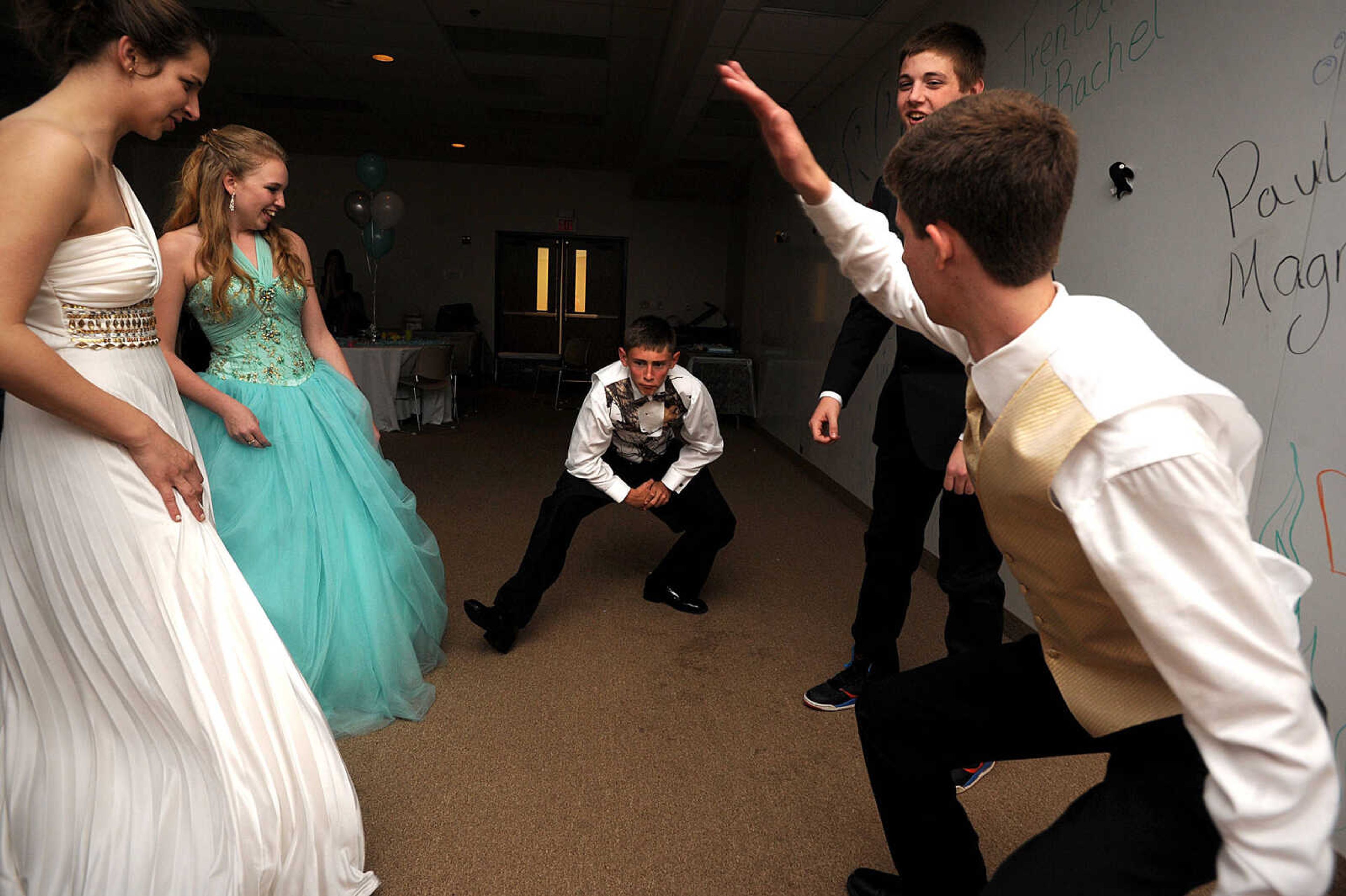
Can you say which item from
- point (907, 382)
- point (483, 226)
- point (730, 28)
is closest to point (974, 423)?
point (907, 382)

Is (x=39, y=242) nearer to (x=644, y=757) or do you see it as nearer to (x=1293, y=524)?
(x=644, y=757)

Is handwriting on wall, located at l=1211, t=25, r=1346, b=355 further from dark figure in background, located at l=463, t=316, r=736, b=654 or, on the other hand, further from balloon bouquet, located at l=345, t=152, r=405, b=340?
balloon bouquet, located at l=345, t=152, r=405, b=340

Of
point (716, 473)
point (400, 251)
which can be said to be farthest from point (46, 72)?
point (400, 251)

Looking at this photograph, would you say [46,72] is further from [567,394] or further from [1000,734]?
[567,394]

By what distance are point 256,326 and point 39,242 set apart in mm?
1090

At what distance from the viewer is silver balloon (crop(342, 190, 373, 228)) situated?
7570 mm

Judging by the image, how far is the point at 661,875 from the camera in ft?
5.31

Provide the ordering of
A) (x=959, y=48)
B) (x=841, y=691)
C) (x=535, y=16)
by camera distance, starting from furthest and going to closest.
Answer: (x=535, y=16) < (x=841, y=691) < (x=959, y=48)

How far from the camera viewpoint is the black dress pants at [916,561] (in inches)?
77.2

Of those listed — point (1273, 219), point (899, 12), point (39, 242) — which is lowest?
point (39, 242)

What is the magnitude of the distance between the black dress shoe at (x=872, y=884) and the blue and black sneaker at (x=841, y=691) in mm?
752

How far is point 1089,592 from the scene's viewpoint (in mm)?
912

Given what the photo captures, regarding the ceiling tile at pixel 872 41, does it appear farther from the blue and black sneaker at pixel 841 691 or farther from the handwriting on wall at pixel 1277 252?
the blue and black sneaker at pixel 841 691

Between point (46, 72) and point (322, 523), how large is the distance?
1.17m
